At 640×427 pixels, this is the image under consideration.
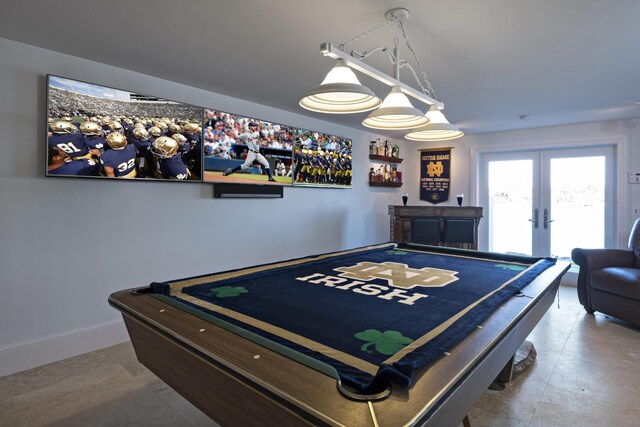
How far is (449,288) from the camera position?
1.77 metres

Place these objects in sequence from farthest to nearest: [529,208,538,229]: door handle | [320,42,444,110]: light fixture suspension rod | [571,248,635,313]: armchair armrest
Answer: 1. [529,208,538,229]: door handle
2. [571,248,635,313]: armchair armrest
3. [320,42,444,110]: light fixture suspension rod

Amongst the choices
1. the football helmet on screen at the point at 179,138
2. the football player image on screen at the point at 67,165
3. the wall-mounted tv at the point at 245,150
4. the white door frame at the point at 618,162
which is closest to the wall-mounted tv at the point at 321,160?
the wall-mounted tv at the point at 245,150

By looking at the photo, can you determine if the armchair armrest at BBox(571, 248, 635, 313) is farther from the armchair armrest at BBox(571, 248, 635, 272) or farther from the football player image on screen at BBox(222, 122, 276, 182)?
the football player image on screen at BBox(222, 122, 276, 182)

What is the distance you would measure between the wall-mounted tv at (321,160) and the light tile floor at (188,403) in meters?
2.54

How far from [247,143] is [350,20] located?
1910 millimetres

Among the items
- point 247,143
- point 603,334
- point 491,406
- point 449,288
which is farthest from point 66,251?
point 603,334

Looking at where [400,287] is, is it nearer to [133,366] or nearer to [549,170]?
[133,366]

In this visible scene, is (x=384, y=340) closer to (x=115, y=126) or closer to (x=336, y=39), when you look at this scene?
(x=336, y=39)

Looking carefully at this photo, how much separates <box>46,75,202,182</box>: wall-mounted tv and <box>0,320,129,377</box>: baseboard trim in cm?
122

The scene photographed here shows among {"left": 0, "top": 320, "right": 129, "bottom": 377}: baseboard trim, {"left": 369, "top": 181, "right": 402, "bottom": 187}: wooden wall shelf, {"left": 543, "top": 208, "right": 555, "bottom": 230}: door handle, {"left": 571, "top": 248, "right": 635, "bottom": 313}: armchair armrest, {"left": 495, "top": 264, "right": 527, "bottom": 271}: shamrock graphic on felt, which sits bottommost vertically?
{"left": 0, "top": 320, "right": 129, "bottom": 377}: baseboard trim

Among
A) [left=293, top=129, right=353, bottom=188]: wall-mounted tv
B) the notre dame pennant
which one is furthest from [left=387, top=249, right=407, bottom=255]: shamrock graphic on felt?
the notre dame pennant

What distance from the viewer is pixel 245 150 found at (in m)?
3.65

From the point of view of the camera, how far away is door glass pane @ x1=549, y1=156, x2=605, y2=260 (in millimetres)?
4738

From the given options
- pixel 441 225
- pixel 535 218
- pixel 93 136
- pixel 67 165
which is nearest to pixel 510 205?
pixel 535 218
